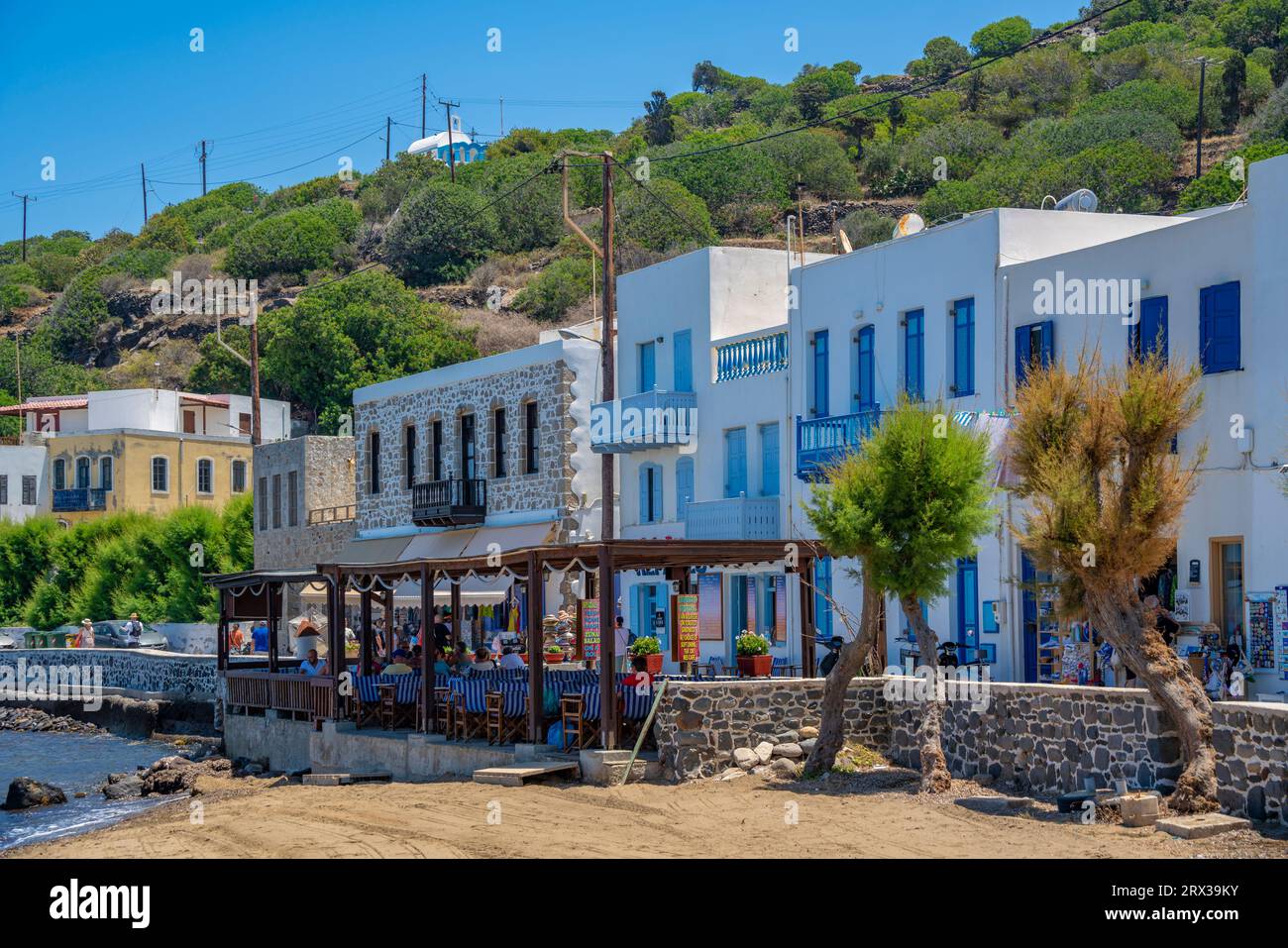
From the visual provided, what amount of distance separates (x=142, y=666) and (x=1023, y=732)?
34378 mm

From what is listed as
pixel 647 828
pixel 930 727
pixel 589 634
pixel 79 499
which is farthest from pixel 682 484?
pixel 79 499

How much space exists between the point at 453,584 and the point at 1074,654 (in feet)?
44.3

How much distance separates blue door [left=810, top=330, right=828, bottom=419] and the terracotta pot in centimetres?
656

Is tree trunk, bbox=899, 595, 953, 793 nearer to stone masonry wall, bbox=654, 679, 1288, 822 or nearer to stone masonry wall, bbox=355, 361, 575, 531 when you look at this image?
stone masonry wall, bbox=654, 679, 1288, 822

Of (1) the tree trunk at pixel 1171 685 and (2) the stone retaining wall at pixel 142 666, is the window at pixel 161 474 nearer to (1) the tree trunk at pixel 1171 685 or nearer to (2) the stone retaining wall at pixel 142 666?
(2) the stone retaining wall at pixel 142 666

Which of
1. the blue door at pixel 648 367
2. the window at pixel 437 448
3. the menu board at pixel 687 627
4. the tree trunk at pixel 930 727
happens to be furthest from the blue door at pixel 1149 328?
the window at pixel 437 448

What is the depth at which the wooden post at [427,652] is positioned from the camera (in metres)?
24.8

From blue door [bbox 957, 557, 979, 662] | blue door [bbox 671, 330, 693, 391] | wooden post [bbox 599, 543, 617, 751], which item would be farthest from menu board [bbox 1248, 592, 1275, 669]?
blue door [bbox 671, 330, 693, 391]

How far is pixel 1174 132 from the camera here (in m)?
73.9

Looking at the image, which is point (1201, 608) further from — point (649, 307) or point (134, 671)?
point (134, 671)

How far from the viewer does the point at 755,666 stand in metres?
25.3

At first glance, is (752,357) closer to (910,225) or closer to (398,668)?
(910,225)

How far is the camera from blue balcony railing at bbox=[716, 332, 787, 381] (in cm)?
3184
